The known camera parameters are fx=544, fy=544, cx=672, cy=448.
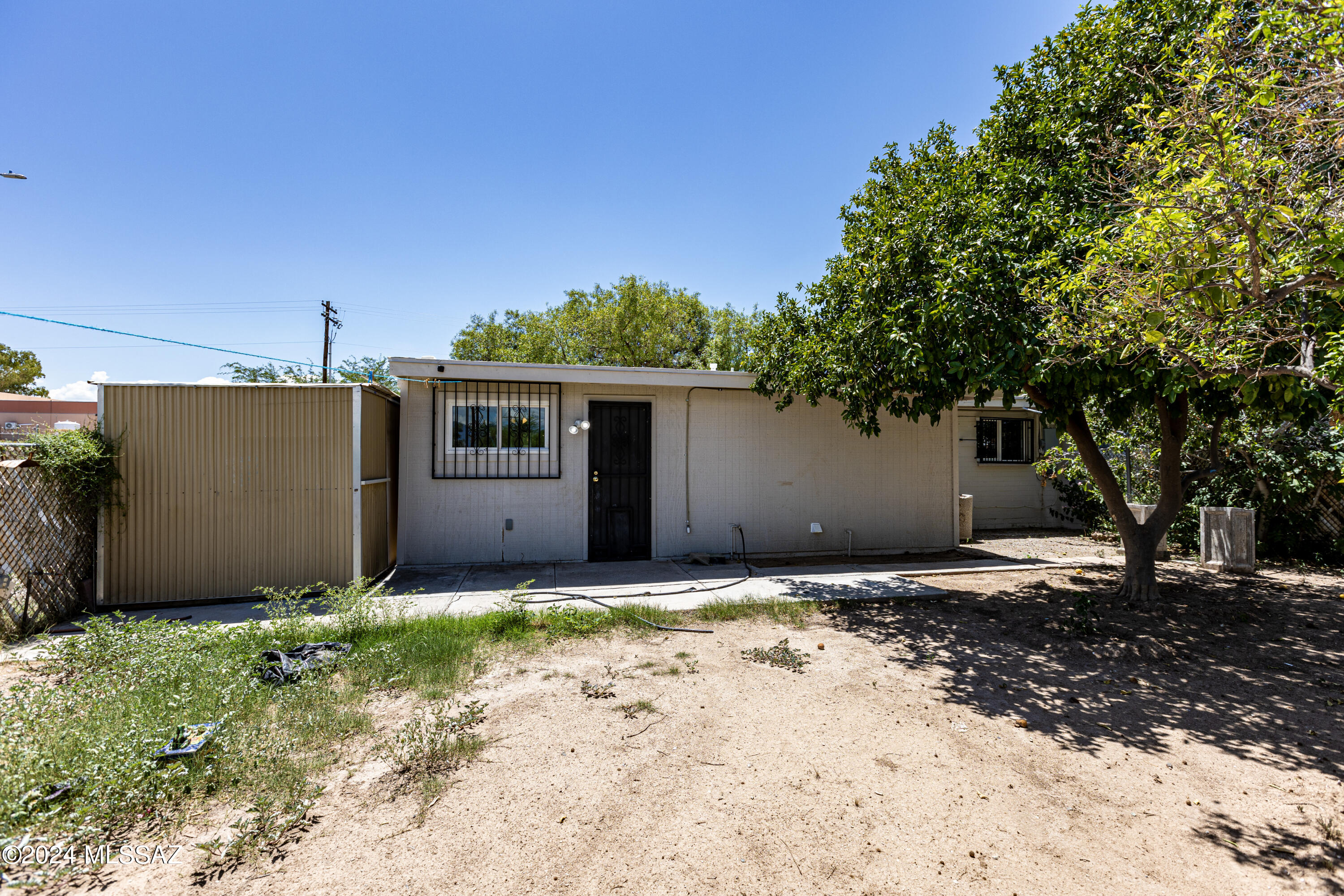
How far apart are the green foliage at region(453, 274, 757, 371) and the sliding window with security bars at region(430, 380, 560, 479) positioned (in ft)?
42.4

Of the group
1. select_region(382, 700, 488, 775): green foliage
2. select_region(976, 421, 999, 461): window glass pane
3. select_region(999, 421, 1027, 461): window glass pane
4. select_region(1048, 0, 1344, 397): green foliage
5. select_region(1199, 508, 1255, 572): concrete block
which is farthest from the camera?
select_region(999, 421, 1027, 461): window glass pane

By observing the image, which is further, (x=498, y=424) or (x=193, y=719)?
(x=498, y=424)

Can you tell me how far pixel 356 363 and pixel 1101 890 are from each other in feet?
119

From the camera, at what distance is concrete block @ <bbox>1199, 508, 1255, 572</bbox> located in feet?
23.4

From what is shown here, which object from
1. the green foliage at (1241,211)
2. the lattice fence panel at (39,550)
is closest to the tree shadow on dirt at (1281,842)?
the green foliage at (1241,211)

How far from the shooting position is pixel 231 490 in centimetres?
559

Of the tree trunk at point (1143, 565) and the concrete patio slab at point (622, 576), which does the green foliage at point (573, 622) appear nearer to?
the concrete patio slab at point (622, 576)

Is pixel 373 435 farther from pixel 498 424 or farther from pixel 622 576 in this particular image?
pixel 622 576

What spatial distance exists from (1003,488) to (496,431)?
10.7 m

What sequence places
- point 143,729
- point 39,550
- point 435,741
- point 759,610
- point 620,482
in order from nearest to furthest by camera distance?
1. point 143,729
2. point 435,741
3. point 39,550
4. point 759,610
5. point 620,482

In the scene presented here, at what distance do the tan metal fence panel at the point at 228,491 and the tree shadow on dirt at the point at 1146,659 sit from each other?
5398mm

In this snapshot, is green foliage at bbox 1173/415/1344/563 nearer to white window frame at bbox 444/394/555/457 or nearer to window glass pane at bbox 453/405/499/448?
white window frame at bbox 444/394/555/457

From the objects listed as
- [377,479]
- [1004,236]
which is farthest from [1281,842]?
[377,479]

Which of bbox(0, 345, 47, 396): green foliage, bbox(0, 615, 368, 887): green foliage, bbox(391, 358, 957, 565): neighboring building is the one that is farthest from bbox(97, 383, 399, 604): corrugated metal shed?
bbox(0, 345, 47, 396): green foliage
